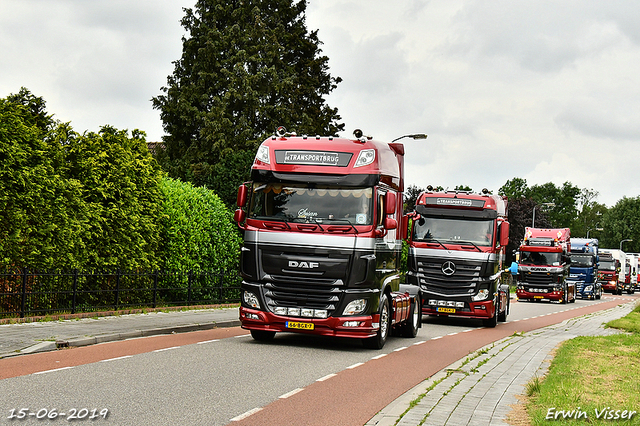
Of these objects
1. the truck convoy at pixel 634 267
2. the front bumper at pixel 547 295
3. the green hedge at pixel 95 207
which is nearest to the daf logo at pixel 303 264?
the green hedge at pixel 95 207

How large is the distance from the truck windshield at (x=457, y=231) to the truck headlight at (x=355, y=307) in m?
8.52

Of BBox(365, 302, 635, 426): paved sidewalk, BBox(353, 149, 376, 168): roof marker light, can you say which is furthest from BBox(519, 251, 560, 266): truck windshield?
BBox(353, 149, 376, 168): roof marker light

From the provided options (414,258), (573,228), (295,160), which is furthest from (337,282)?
(573,228)

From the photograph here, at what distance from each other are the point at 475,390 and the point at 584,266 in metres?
45.4

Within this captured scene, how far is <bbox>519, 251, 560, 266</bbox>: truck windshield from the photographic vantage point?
136 feet

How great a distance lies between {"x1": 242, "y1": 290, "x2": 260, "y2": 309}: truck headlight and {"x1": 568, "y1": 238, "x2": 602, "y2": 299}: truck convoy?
137 feet

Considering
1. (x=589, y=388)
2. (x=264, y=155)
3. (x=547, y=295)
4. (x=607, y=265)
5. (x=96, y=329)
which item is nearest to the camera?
(x=589, y=388)

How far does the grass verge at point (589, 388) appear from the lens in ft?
24.8

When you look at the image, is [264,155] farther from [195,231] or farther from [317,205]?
[195,231]

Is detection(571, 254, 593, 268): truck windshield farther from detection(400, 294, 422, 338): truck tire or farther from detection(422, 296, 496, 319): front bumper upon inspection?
detection(400, 294, 422, 338): truck tire

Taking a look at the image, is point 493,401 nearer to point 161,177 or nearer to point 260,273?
point 260,273

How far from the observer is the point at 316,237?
514 inches

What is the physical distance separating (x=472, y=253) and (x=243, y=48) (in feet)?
97.2

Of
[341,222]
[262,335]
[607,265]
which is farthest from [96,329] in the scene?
[607,265]
